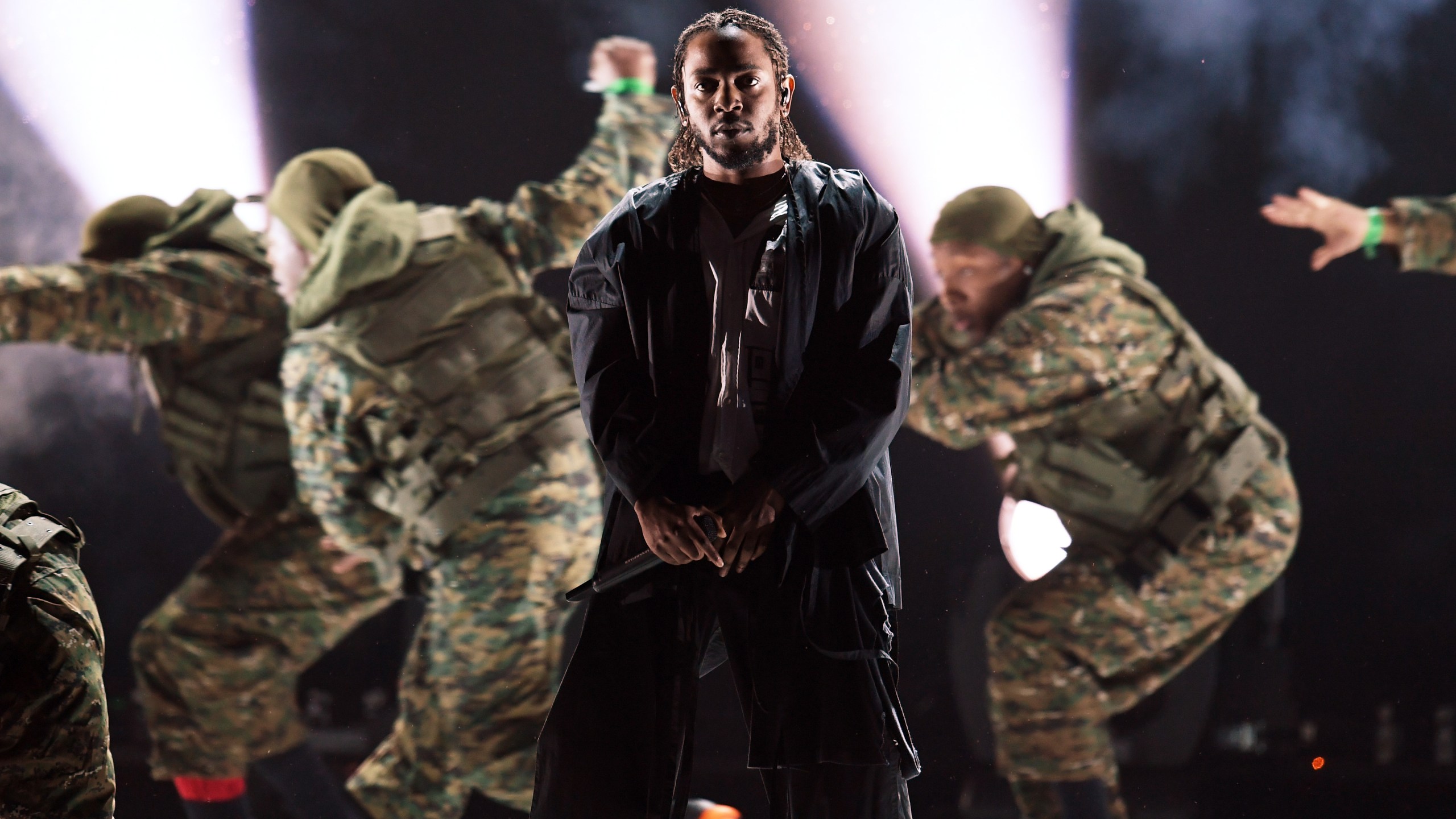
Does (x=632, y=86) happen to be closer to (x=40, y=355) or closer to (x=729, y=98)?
(x=729, y=98)

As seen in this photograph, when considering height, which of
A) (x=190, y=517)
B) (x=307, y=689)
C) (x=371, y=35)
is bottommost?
(x=307, y=689)

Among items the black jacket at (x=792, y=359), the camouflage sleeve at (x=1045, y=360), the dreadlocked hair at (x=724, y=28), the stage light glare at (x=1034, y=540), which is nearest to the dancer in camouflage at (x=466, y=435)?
the camouflage sleeve at (x=1045, y=360)

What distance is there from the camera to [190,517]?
2672mm

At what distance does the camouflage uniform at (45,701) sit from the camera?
1.16 meters

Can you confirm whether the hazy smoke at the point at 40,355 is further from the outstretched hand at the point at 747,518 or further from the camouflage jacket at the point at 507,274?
the outstretched hand at the point at 747,518

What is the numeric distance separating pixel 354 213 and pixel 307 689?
3.39 feet

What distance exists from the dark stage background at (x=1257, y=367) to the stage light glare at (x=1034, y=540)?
1.8 inches

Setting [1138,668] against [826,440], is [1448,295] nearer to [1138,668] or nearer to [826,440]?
[1138,668]

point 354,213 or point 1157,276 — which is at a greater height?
point 354,213

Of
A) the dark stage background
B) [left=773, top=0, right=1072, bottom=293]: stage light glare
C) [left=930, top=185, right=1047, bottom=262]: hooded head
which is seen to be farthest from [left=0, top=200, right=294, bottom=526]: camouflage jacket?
[left=930, top=185, right=1047, bottom=262]: hooded head

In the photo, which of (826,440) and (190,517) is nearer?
(826,440)

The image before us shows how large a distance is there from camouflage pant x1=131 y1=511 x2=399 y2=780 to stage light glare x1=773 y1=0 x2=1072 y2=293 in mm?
1410

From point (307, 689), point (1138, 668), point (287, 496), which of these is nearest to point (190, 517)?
point (287, 496)

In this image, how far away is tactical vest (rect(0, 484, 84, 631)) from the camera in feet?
3.84
